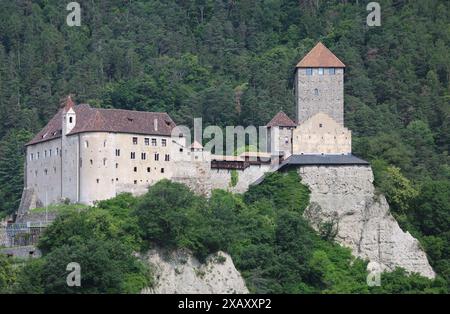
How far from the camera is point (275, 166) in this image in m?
91.2

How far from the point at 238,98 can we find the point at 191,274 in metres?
36.2

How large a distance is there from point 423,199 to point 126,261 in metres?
20.2

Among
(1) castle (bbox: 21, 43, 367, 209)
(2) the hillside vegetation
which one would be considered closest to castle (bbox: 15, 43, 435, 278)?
(1) castle (bbox: 21, 43, 367, 209)

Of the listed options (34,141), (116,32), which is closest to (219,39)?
(116,32)

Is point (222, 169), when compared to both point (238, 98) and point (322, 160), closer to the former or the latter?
point (322, 160)

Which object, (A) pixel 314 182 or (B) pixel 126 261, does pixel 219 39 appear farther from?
(B) pixel 126 261

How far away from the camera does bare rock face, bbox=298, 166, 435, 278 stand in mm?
89625

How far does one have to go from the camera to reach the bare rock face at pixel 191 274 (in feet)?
273

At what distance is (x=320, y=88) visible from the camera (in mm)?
93500

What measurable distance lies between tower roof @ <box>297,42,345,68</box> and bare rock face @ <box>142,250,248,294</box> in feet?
49.2

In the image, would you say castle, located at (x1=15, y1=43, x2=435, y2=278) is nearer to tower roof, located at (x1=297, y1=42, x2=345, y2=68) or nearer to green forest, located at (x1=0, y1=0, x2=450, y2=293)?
green forest, located at (x1=0, y1=0, x2=450, y2=293)

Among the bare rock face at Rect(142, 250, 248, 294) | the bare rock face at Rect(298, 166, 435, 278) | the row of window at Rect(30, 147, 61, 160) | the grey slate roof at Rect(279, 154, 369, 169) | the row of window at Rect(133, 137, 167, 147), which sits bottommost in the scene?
the bare rock face at Rect(142, 250, 248, 294)

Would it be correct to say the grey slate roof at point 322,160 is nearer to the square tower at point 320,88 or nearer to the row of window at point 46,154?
the square tower at point 320,88
